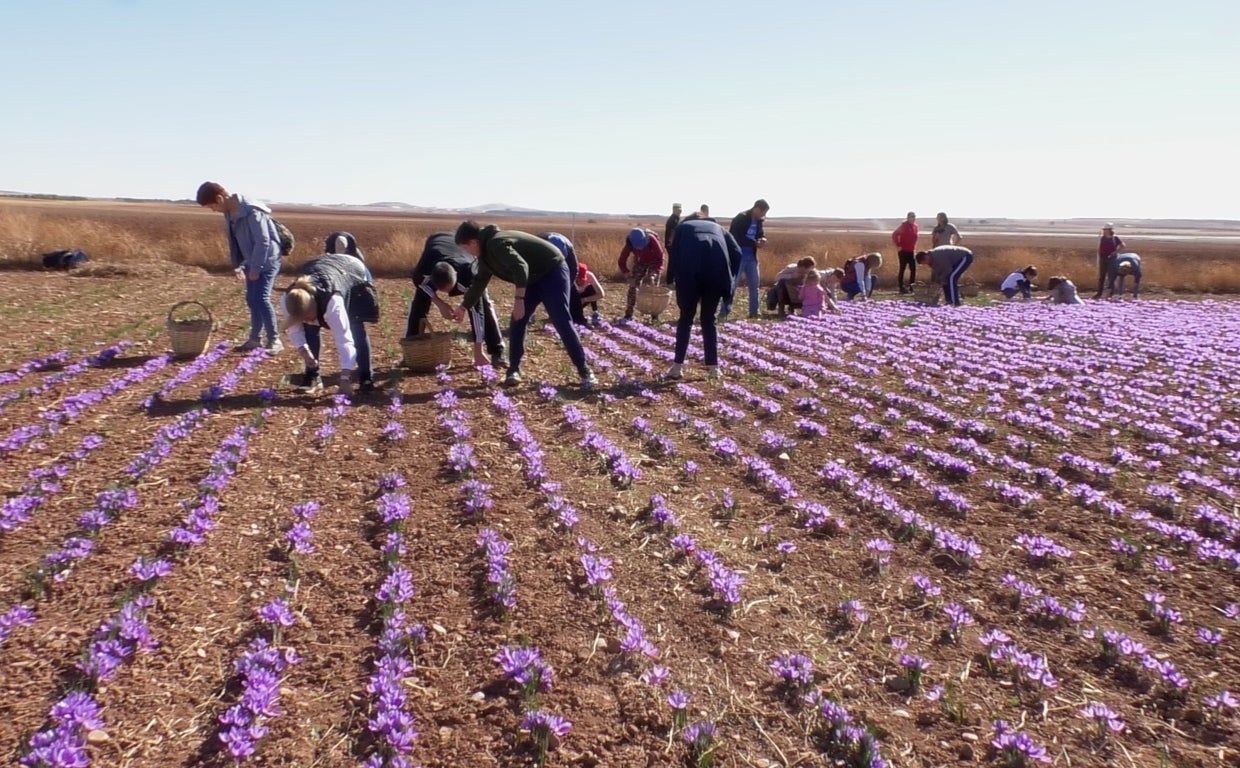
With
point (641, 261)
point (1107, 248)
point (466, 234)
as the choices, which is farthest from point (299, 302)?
point (1107, 248)

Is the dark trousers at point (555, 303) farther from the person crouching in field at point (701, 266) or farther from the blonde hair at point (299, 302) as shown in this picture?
the blonde hair at point (299, 302)

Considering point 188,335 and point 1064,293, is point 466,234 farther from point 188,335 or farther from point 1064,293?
point 1064,293

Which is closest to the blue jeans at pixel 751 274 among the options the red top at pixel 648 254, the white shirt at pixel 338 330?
the red top at pixel 648 254

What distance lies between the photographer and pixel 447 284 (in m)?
8.34

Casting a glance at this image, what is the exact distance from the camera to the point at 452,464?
633 cm

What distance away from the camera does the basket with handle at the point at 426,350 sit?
9.41m

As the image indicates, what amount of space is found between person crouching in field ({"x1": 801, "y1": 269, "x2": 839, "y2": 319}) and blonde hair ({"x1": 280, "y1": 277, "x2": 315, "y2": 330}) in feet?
34.2

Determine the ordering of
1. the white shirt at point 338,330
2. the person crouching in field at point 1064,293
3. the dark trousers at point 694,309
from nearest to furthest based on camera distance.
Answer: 1. the white shirt at point 338,330
2. the dark trousers at point 694,309
3. the person crouching in field at point 1064,293

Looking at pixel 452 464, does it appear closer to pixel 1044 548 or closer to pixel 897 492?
pixel 897 492

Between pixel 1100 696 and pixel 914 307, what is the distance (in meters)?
15.4

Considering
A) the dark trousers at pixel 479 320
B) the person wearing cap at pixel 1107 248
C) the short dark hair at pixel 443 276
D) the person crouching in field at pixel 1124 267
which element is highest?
the person wearing cap at pixel 1107 248

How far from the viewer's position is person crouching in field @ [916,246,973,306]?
17266mm

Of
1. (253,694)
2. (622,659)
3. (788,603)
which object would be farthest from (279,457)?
(788,603)

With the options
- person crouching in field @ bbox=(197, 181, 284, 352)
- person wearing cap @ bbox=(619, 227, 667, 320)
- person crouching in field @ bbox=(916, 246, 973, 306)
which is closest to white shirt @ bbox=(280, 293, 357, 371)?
person crouching in field @ bbox=(197, 181, 284, 352)
